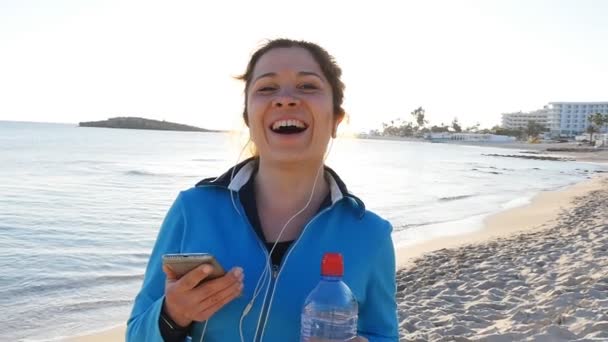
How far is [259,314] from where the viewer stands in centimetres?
193

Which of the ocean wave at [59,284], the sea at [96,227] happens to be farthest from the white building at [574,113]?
the ocean wave at [59,284]

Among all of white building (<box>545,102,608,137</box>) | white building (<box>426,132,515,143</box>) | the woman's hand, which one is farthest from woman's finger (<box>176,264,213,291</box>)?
white building (<box>545,102,608,137</box>)

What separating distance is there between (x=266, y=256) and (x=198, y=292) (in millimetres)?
341

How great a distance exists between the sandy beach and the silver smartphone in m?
3.93

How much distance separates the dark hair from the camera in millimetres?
2203

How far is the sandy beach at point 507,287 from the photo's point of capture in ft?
17.0

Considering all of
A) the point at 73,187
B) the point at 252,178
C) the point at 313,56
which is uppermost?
the point at 313,56

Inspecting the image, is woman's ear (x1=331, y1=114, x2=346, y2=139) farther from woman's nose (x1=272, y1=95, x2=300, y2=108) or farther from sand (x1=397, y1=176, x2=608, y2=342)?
sand (x1=397, y1=176, x2=608, y2=342)

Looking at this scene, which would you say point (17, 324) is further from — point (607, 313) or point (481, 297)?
point (607, 313)

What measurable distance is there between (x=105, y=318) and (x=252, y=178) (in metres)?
5.46

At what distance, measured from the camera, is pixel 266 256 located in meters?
1.98

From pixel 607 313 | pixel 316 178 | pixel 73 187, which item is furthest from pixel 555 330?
pixel 73 187

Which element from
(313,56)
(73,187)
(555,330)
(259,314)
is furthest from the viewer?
(73,187)

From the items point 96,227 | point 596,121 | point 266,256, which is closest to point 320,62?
point 266,256
